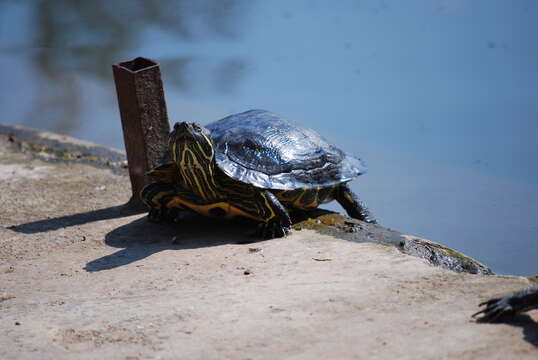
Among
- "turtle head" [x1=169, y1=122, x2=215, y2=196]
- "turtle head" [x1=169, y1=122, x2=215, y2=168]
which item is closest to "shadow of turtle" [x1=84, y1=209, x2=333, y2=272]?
"turtle head" [x1=169, y1=122, x2=215, y2=196]

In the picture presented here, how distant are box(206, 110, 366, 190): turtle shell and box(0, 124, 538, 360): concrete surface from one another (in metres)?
0.50

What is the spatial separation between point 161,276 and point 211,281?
0.43 m

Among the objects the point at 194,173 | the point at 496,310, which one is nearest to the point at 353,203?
the point at 194,173

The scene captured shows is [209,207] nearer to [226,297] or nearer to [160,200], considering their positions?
[160,200]

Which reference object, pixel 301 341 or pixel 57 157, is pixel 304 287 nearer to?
pixel 301 341

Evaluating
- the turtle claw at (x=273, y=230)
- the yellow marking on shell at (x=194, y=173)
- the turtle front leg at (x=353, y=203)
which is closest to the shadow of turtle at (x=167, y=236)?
the turtle claw at (x=273, y=230)

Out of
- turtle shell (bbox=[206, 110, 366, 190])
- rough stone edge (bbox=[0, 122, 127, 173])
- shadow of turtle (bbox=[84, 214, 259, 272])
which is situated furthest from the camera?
rough stone edge (bbox=[0, 122, 127, 173])

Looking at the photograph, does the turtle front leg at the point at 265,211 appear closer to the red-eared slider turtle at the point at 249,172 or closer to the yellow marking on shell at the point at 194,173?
the red-eared slider turtle at the point at 249,172

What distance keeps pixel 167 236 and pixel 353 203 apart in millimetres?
1871

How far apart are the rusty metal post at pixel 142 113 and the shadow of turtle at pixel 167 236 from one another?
1.97 feet

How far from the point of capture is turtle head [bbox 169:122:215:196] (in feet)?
17.0

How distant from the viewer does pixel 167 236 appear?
559 centimetres

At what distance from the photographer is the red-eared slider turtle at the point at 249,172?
523 cm

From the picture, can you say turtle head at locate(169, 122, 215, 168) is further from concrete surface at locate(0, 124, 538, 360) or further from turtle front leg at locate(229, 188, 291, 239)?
concrete surface at locate(0, 124, 538, 360)
